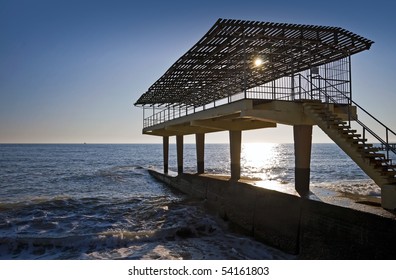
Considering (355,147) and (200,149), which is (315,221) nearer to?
(355,147)

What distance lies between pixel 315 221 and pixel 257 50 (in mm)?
8429

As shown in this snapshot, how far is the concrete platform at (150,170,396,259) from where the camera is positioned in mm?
9297

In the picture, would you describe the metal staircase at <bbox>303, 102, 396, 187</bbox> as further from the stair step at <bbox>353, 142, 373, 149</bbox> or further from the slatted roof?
the slatted roof

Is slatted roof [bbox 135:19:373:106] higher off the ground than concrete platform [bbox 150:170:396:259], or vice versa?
slatted roof [bbox 135:19:373:106]

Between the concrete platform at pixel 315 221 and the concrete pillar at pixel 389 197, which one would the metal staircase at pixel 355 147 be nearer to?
the concrete pillar at pixel 389 197

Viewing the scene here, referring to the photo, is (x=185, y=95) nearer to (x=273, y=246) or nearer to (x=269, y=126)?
(x=269, y=126)

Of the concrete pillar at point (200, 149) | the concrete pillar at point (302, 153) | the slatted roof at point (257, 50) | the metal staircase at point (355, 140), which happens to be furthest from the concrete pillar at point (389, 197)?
the concrete pillar at point (200, 149)

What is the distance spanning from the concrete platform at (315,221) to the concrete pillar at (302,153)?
1.68ft

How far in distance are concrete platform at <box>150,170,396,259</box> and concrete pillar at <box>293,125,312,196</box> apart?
0.51m

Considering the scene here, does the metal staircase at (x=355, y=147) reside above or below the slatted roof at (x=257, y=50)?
below

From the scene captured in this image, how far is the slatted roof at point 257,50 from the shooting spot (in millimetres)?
13562

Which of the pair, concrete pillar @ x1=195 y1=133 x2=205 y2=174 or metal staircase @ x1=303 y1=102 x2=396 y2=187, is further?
concrete pillar @ x1=195 y1=133 x2=205 y2=174

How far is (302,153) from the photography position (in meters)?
15.7

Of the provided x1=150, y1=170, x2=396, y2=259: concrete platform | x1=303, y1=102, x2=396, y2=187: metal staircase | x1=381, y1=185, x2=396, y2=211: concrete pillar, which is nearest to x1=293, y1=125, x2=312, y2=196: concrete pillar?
x1=150, y1=170, x2=396, y2=259: concrete platform
